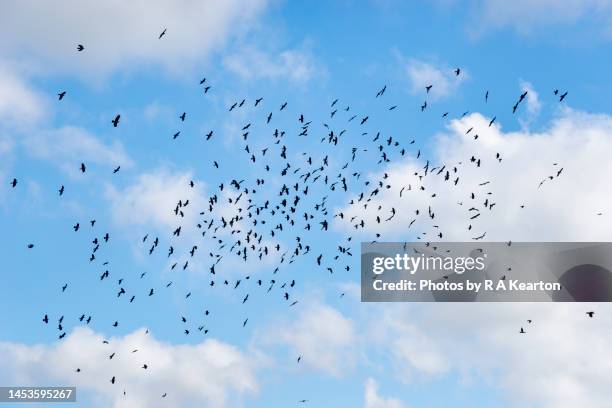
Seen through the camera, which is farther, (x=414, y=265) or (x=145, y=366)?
(x=414, y=265)

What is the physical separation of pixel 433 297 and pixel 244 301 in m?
25.1

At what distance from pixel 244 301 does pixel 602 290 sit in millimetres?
43104

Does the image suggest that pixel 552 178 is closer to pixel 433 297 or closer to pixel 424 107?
pixel 424 107

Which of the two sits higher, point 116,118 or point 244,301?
point 116,118

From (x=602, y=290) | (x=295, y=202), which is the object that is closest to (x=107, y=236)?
(x=295, y=202)

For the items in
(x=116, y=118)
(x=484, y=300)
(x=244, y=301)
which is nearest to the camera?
(x=116, y=118)

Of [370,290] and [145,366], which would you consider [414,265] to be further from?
[145,366]

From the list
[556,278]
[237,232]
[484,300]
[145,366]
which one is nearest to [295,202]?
[237,232]

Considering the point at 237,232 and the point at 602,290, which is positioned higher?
the point at 602,290

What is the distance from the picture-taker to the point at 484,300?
276 feet

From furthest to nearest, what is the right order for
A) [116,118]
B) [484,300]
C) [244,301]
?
1. [484,300]
2. [244,301]
3. [116,118]

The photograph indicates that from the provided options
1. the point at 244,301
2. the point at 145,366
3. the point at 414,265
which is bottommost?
the point at 145,366

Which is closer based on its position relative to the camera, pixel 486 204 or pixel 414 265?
pixel 486 204

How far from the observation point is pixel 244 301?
67.2 metres
